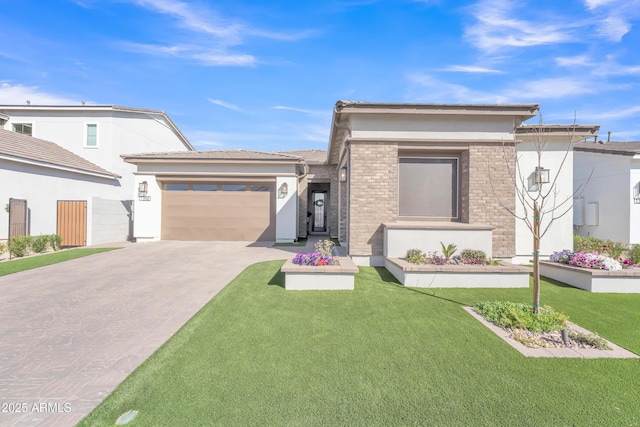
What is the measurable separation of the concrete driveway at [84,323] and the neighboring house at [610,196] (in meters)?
13.8

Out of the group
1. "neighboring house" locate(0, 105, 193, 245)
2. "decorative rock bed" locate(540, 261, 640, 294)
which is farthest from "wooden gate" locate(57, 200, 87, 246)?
"decorative rock bed" locate(540, 261, 640, 294)

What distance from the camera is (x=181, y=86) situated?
495 inches

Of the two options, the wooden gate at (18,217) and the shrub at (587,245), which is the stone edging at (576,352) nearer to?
the shrub at (587,245)

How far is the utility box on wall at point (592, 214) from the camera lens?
1195 cm

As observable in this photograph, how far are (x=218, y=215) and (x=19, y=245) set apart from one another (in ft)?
21.8

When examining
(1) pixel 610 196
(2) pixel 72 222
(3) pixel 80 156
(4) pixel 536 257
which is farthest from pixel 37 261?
(1) pixel 610 196

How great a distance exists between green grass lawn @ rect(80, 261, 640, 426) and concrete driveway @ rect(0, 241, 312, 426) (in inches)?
12.8

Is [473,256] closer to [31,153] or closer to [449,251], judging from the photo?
[449,251]

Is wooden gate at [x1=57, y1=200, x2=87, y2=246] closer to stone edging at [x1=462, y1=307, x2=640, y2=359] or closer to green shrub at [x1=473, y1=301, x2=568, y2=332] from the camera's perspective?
green shrub at [x1=473, y1=301, x2=568, y2=332]

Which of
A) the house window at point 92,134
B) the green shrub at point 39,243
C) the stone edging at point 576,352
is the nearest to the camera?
the stone edging at point 576,352

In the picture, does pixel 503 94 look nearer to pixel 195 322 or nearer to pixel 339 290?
pixel 339 290

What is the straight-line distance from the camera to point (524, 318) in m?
4.12

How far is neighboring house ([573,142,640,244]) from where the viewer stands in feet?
35.8

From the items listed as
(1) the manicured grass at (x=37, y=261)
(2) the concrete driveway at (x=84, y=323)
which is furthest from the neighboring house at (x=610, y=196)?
(1) the manicured grass at (x=37, y=261)
